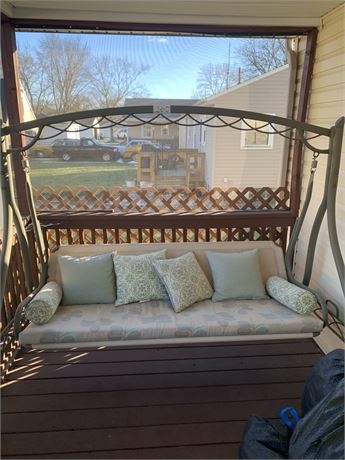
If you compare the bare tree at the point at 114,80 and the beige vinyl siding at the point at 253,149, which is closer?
the bare tree at the point at 114,80

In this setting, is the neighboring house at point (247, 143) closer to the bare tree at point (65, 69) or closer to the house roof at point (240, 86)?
the house roof at point (240, 86)

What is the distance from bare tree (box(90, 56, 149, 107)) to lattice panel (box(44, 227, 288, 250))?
4.01 ft

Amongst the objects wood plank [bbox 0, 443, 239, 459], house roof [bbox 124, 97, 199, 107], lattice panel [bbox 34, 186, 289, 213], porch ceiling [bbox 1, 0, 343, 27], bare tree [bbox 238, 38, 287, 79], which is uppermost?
porch ceiling [bbox 1, 0, 343, 27]

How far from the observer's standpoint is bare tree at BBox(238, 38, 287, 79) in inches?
123

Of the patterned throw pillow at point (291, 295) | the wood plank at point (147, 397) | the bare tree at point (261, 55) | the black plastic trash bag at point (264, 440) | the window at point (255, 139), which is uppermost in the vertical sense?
the bare tree at point (261, 55)

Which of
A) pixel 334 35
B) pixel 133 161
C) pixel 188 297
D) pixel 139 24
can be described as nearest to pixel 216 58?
pixel 139 24

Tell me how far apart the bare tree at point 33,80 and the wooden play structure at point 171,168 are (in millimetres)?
965

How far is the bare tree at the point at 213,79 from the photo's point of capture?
124 inches

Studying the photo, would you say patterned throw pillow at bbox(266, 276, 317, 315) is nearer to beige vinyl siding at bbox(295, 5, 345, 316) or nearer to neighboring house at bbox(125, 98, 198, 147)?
beige vinyl siding at bbox(295, 5, 345, 316)

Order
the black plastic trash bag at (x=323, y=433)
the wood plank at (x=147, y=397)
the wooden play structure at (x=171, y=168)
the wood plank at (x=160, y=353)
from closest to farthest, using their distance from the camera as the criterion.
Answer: the black plastic trash bag at (x=323, y=433)
the wood plank at (x=147, y=397)
the wood plank at (x=160, y=353)
the wooden play structure at (x=171, y=168)

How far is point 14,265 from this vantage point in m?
2.78

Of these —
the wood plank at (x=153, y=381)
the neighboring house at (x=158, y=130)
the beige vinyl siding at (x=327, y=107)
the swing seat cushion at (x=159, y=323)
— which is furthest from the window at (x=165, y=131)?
the wood plank at (x=153, y=381)

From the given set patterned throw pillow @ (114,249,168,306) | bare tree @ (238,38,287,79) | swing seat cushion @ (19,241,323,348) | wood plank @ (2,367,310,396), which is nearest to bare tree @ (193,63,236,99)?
bare tree @ (238,38,287,79)

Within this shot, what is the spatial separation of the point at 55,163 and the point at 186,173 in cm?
125
